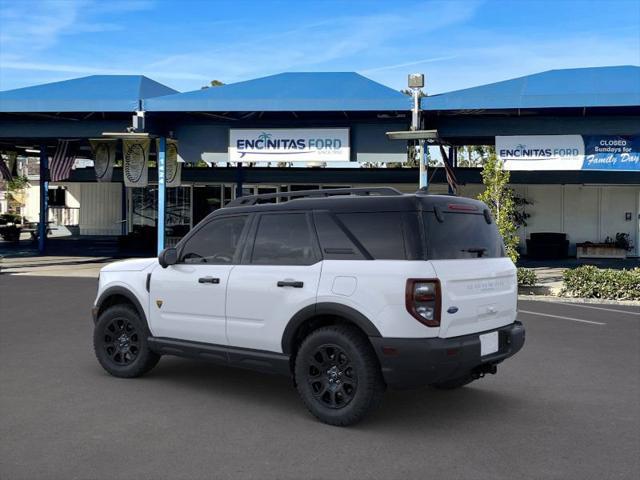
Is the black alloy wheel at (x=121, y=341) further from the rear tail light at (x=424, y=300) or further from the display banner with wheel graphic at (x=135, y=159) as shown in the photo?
the display banner with wheel graphic at (x=135, y=159)

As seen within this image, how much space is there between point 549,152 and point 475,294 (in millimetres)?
14544

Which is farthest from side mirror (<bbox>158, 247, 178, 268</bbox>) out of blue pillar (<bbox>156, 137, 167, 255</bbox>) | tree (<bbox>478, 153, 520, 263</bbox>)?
blue pillar (<bbox>156, 137, 167, 255</bbox>)

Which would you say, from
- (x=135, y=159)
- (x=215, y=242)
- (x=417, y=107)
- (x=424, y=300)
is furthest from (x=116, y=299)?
(x=135, y=159)

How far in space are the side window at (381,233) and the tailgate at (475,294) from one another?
12.8 inches

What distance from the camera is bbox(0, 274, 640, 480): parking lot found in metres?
4.30

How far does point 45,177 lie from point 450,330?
78.2 ft

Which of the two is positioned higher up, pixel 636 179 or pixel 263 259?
pixel 636 179

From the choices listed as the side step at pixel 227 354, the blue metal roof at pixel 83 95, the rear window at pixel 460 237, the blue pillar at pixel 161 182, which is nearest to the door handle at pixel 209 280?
the side step at pixel 227 354

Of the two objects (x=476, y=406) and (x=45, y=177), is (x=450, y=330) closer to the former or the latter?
(x=476, y=406)

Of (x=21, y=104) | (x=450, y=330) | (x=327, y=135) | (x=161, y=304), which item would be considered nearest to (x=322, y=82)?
(x=327, y=135)

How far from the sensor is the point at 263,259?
18.9 ft

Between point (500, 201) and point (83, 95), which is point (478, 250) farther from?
point (83, 95)

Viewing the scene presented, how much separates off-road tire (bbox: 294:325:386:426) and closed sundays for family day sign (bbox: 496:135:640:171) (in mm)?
14434

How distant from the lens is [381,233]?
16.7 feet
